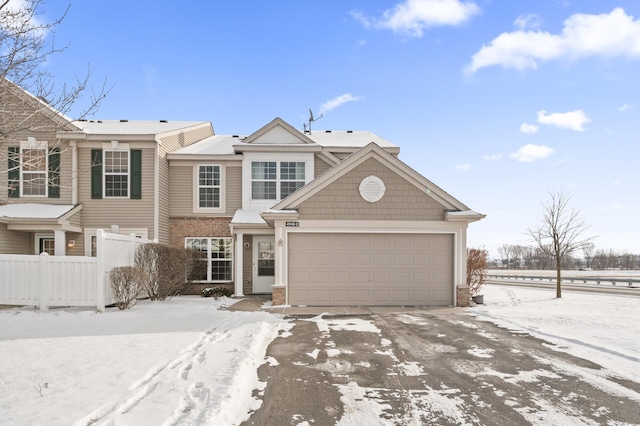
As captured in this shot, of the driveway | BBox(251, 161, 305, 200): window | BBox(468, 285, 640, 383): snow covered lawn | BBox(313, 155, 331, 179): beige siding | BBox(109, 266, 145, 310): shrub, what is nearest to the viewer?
the driveway

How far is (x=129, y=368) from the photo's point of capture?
18.5ft

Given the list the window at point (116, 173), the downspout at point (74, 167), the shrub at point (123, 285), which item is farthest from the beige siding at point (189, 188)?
the shrub at point (123, 285)

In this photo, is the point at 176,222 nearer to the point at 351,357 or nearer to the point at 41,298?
the point at 41,298

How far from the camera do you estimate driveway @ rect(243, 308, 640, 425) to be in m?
4.38

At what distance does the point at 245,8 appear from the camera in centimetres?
1310

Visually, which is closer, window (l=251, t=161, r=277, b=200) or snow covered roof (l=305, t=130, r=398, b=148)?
window (l=251, t=161, r=277, b=200)

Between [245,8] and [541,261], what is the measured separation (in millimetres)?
95201

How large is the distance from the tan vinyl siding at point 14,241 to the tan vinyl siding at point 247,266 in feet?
26.8

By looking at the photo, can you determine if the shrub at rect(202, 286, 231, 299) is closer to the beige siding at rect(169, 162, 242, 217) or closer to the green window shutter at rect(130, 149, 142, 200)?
the beige siding at rect(169, 162, 242, 217)

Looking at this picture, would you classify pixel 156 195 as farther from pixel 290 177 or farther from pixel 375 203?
pixel 375 203

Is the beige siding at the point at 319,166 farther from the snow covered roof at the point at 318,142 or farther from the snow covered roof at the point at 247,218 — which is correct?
the snow covered roof at the point at 247,218

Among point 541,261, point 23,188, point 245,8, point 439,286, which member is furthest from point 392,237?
point 541,261

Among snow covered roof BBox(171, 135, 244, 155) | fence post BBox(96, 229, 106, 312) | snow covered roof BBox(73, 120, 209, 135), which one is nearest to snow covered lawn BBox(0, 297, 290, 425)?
fence post BBox(96, 229, 106, 312)

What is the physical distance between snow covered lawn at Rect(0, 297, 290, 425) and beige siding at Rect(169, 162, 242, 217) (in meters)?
7.27
